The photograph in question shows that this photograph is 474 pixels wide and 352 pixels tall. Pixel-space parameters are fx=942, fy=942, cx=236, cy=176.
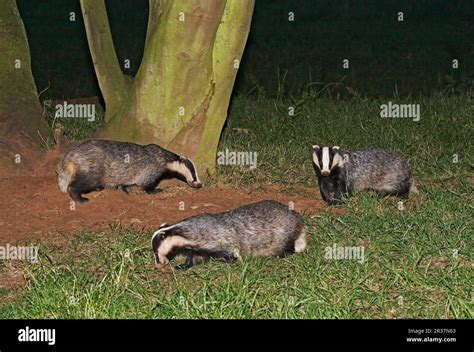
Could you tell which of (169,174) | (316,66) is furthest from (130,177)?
(316,66)

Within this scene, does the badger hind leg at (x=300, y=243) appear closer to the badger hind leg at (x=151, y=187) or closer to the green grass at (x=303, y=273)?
Answer: the green grass at (x=303, y=273)

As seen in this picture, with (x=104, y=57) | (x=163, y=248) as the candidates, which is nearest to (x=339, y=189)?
(x=163, y=248)

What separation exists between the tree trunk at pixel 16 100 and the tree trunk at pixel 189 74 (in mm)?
1055

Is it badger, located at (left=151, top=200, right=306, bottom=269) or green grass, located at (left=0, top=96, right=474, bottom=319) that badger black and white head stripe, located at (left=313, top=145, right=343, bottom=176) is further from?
badger, located at (left=151, top=200, right=306, bottom=269)

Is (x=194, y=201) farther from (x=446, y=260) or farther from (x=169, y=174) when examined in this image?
(x=446, y=260)

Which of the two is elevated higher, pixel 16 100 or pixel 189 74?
pixel 189 74

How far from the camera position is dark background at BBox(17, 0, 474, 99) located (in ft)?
47.5

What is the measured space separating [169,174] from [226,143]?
162cm

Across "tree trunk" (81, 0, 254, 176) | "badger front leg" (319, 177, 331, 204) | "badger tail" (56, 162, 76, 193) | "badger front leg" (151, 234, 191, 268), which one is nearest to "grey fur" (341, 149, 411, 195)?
"badger front leg" (319, 177, 331, 204)

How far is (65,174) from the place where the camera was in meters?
8.20

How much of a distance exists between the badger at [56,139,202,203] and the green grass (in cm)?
52

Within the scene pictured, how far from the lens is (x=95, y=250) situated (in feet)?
22.2

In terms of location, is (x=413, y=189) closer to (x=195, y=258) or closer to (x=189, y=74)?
(x=189, y=74)

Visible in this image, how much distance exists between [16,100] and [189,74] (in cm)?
189
